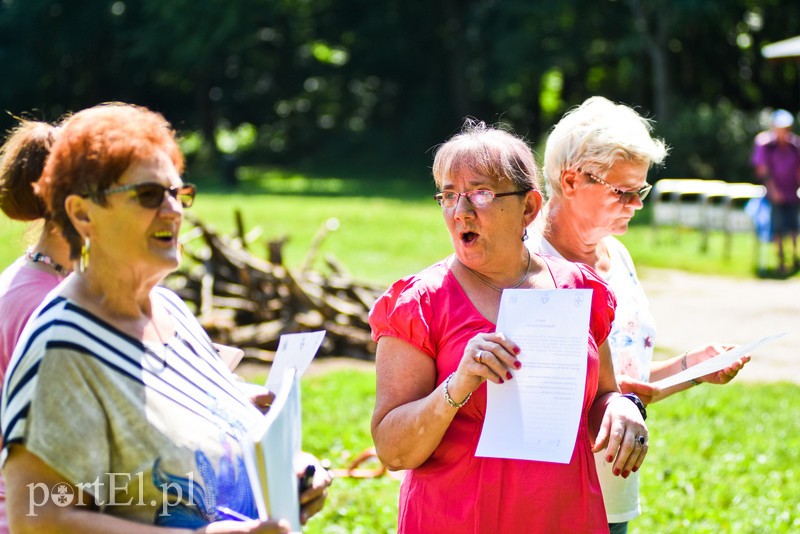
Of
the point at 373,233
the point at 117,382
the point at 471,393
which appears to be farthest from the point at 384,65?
the point at 117,382

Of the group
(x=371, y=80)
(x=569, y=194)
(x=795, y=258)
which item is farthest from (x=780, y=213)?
(x=371, y=80)

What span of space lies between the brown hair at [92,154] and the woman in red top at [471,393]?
0.90 m

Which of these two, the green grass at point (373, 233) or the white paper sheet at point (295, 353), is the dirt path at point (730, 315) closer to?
the green grass at point (373, 233)

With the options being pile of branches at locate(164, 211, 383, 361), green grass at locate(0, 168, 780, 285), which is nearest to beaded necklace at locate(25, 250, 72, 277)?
pile of branches at locate(164, 211, 383, 361)

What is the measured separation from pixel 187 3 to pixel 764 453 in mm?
35655

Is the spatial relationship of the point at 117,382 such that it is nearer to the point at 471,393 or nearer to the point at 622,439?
the point at 471,393

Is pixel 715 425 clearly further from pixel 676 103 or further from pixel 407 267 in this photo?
pixel 676 103

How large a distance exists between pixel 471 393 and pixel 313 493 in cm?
52

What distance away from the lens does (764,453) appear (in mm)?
6816

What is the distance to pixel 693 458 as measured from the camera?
264 inches

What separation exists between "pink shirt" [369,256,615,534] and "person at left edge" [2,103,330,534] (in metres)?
0.48

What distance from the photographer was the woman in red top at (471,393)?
107 inches

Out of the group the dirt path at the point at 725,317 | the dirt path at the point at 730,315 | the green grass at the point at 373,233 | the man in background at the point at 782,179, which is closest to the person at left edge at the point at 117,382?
the dirt path at the point at 725,317

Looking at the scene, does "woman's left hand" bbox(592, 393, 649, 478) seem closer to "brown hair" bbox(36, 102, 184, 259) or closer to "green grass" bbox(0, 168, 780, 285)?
"brown hair" bbox(36, 102, 184, 259)
